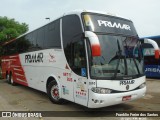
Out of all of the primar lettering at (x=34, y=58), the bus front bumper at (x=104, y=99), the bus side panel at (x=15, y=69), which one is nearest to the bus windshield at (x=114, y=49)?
the bus front bumper at (x=104, y=99)

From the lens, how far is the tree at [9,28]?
29.7 metres

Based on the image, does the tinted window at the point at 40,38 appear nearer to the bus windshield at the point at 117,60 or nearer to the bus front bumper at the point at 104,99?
the bus windshield at the point at 117,60

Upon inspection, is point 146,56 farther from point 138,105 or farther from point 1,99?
point 1,99

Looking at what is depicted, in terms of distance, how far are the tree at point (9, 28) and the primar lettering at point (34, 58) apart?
1796 cm

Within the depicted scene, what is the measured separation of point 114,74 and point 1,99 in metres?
Answer: 6.10

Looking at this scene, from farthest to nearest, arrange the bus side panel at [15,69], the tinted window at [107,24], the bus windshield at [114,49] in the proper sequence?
the bus side panel at [15,69]
the tinted window at [107,24]
the bus windshield at [114,49]

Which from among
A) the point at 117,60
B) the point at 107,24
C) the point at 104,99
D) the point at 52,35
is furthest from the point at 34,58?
the point at 104,99

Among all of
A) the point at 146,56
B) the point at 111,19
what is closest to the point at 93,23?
the point at 111,19

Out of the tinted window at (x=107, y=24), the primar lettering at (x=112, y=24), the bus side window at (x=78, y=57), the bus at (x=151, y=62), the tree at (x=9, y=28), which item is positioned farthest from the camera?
the tree at (x=9, y=28)

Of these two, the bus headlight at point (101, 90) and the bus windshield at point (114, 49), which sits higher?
the bus windshield at point (114, 49)

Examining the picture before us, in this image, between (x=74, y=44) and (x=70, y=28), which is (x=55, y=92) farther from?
(x=70, y=28)

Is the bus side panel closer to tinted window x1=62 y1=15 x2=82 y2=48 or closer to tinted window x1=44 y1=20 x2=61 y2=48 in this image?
tinted window x1=44 y1=20 x2=61 y2=48

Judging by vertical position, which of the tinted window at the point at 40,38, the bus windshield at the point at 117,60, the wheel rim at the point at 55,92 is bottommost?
the wheel rim at the point at 55,92

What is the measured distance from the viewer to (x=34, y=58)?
450 inches
